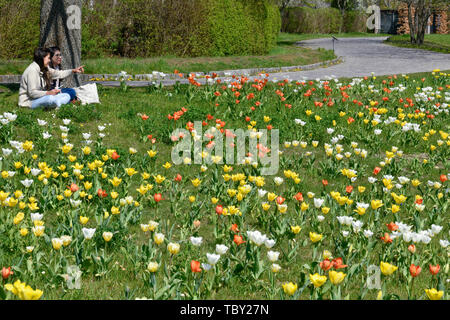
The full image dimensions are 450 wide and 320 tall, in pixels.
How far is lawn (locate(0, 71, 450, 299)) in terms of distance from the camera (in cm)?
329

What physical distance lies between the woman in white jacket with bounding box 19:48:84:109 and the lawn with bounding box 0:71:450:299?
0.87ft

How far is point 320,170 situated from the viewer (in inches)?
239

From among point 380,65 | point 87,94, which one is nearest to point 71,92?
point 87,94

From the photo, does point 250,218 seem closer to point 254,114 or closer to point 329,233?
point 329,233

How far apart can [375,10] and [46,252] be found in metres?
55.9

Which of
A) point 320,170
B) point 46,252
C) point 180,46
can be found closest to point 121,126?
point 320,170

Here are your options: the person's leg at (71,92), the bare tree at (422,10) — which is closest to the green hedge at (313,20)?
the bare tree at (422,10)

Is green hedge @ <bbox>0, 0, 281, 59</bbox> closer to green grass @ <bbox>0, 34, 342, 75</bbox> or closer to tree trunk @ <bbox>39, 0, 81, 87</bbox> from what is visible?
green grass @ <bbox>0, 34, 342, 75</bbox>

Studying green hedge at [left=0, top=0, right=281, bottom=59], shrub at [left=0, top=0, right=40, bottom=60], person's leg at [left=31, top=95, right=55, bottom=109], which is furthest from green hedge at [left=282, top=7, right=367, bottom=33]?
person's leg at [left=31, top=95, right=55, bottom=109]

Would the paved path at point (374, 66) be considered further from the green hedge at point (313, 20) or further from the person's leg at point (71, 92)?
the green hedge at point (313, 20)

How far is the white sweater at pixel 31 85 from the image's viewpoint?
25.5 feet

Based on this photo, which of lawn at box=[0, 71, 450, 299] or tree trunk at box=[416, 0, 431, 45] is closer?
lawn at box=[0, 71, 450, 299]
